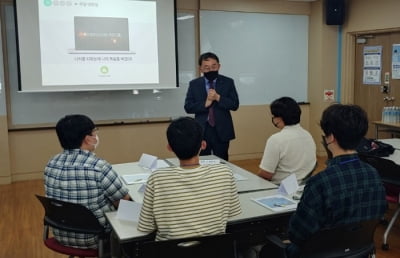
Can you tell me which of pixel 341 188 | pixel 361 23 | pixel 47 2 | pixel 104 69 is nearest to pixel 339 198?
pixel 341 188

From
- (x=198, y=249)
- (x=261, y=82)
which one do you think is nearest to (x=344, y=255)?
(x=198, y=249)

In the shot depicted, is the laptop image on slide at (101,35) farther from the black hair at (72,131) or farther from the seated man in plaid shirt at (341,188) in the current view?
the seated man in plaid shirt at (341,188)

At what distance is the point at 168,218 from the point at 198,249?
0.18 meters

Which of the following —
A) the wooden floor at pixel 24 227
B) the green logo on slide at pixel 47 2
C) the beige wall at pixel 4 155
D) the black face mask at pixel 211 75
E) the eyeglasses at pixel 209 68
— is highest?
the green logo on slide at pixel 47 2

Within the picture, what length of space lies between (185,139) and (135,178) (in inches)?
44.8

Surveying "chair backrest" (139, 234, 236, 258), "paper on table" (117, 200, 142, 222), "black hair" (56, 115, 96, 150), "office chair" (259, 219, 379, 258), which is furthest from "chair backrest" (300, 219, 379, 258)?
"black hair" (56, 115, 96, 150)

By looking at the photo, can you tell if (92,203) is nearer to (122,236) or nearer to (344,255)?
(122,236)

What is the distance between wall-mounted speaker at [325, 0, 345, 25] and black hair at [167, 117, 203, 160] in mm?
5449

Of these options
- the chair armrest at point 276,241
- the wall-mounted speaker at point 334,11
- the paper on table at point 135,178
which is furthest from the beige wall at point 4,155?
the wall-mounted speaker at point 334,11

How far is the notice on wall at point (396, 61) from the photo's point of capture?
19.7 ft

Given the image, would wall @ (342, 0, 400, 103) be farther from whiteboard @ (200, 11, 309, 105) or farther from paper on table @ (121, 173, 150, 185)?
paper on table @ (121, 173, 150, 185)

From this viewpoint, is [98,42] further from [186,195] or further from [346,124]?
[346,124]

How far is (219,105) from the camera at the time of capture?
398cm

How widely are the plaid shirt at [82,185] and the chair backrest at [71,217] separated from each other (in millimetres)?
81
